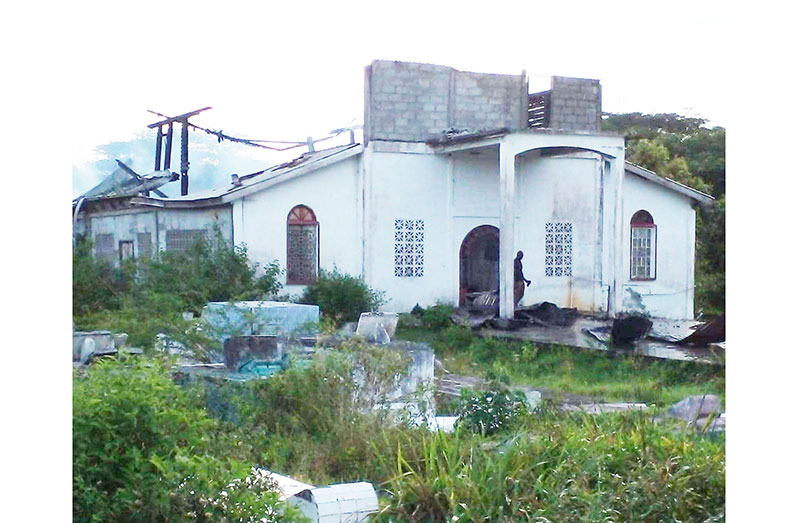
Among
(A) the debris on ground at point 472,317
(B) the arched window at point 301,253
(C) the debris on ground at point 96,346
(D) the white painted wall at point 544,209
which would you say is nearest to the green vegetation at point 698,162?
(D) the white painted wall at point 544,209

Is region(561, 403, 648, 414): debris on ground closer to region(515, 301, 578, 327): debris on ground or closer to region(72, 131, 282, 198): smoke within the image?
region(515, 301, 578, 327): debris on ground

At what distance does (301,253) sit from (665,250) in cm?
150

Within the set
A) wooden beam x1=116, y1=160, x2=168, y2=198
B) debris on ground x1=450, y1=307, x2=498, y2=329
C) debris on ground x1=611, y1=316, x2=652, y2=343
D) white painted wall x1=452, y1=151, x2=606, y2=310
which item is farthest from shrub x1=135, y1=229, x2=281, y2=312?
debris on ground x1=611, y1=316, x2=652, y2=343

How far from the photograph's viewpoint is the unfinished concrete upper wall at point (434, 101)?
4.52 metres

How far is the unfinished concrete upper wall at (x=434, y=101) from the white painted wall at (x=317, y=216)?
25 cm

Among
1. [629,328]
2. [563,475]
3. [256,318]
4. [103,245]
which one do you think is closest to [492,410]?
[563,475]

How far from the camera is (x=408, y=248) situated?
4660 mm

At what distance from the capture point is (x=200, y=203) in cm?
453

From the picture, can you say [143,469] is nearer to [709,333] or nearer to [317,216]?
[317,216]

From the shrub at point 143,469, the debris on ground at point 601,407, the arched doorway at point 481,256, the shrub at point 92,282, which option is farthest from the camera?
the arched doorway at point 481,256

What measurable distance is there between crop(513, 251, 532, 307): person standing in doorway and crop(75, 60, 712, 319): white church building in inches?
0.9

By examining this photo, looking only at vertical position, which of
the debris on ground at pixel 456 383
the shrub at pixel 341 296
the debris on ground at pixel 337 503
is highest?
the shrub at pixel 341 296

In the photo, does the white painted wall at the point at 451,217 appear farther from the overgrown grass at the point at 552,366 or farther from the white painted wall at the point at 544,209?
the overgrown grass at the point at 552,366
